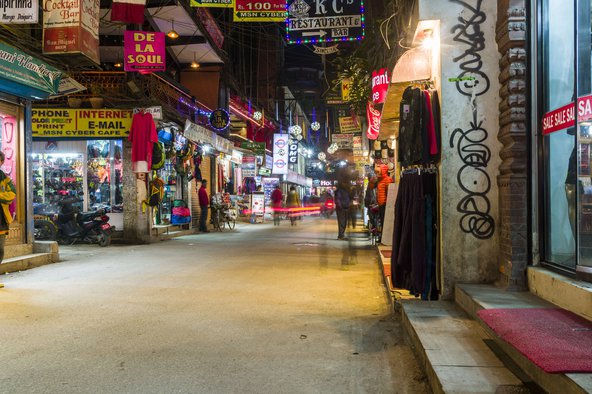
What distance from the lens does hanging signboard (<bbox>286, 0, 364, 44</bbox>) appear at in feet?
32.2

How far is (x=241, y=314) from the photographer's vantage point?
19.1 ft

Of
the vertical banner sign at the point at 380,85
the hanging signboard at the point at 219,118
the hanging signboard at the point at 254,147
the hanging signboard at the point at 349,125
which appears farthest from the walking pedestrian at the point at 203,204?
the vertical banner sign at the point at 380,85

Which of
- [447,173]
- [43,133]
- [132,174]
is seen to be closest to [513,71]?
[447,173]

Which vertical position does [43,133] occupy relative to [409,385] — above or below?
above

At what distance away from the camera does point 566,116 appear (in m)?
4.32

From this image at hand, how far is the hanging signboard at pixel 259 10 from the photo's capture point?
31.1 ft

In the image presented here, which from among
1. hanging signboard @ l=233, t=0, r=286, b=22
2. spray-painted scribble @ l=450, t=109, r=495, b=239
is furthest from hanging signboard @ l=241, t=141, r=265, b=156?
spray-painted scribble @ l=450, t=109, r=495, b=239

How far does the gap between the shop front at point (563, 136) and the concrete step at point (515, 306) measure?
1.57 ft

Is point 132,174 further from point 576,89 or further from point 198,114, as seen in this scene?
point 576,89

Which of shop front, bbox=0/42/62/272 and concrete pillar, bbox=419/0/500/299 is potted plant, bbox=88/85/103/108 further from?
concrete pillar, bbox=419/0/500/299

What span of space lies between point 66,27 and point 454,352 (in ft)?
29.8

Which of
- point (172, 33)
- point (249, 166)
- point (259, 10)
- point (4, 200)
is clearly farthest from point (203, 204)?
point (4, 200)

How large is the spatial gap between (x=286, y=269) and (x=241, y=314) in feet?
11.7

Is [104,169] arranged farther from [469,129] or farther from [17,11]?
[469,129]
